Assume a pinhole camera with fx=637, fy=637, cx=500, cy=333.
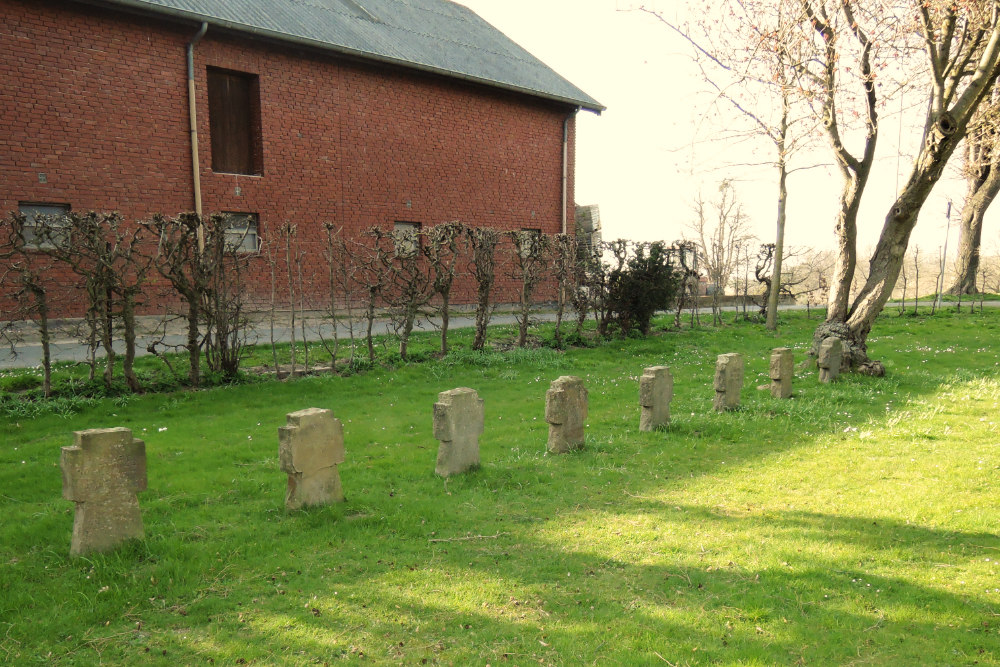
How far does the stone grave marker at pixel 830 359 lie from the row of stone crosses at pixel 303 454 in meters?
4.54

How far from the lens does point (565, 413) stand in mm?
6746

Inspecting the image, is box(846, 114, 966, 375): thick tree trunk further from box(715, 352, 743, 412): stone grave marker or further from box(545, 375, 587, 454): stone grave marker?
box(545, 375, 587, 454): stone grave marker

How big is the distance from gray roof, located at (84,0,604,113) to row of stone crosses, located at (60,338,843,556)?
13.3m

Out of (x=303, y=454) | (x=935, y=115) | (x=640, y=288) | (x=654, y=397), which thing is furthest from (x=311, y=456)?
(x=640, y=288)

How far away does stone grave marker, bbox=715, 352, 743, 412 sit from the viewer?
849 centimetres

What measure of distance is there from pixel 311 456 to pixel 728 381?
5.74 m

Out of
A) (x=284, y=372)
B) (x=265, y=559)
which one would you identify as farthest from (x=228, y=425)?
(x=265, y=559)

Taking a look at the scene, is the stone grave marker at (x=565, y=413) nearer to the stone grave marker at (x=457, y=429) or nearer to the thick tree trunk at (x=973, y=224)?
the stone grave marker at (x=457, y=429)

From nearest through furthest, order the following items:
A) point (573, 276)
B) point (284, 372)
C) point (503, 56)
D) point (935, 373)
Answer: point (284, 372), point (935, 373), point (573, 276), point (503, 56)

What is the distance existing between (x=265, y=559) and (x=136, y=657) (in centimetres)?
113

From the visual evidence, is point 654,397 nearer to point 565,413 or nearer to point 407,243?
point 565,413

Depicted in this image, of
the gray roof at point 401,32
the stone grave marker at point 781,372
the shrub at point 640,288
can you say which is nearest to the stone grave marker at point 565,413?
the stone grave marker at point 781,372

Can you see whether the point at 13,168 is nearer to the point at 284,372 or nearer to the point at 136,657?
the point at 284,372

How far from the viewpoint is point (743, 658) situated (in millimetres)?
3197
